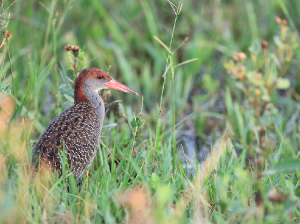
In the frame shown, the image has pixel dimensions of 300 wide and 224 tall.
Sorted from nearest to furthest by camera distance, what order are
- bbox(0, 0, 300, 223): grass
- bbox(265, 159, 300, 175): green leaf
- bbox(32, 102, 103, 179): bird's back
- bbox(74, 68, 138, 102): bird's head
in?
bbox(265, 159, 300, 175): green leaf
bbox(0, 0, 300, 223): grass
bbox(32, 102, 103, 179): bird's back
bbox(74, 68, 138, 102): bird's head

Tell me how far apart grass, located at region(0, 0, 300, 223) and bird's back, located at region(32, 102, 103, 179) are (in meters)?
0.11

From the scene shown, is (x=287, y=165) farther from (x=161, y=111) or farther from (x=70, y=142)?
(x=70, y=142)

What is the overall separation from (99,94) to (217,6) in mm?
2695

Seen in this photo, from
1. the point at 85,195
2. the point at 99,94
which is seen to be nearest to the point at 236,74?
the point at 85,195

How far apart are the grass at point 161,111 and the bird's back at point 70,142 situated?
112mm

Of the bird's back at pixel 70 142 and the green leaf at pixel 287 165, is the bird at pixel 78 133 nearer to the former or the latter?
the bird's back at pixel 70 142

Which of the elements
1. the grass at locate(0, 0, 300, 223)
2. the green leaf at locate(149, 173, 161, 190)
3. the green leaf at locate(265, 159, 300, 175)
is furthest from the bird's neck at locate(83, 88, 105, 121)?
the green leaf at locate(265, 159, 300, 175)

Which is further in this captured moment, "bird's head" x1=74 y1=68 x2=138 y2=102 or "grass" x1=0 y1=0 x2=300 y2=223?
"bird's head" x1=74 y1=68 x2=138 y2=102

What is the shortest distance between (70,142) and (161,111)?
25.1 inches

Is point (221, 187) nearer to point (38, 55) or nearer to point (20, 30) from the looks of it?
point (38, 55)

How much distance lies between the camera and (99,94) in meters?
3.48

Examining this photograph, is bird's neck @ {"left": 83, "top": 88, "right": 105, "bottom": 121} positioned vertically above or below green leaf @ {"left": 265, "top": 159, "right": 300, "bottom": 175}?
above

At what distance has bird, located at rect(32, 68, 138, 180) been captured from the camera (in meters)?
2.59

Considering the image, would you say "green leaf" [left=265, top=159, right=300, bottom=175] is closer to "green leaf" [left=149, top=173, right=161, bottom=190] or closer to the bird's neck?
"green leaf" [left=149, top=173, right=161, bottom=190]
